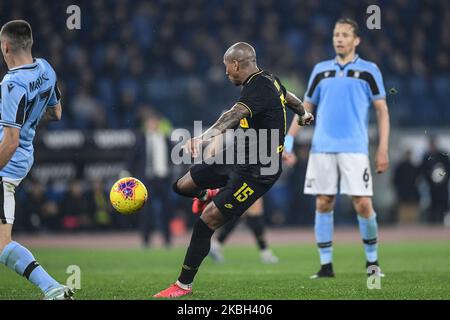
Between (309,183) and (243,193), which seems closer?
(243,193)

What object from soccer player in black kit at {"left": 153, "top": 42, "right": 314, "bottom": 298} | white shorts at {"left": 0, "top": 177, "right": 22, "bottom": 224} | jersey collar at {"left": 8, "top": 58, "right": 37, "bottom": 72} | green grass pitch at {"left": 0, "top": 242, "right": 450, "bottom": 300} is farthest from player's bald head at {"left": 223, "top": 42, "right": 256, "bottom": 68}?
white shorts at {"left": 0, "top": 177, "right": 22, "bottom": 224}

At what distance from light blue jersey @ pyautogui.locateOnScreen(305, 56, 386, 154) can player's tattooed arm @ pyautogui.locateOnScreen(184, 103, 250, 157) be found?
2415 mm

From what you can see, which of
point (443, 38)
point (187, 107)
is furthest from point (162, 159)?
point (443, 38)

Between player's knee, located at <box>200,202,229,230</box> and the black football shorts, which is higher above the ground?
the black football shorts

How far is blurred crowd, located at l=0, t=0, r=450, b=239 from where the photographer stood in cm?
2067

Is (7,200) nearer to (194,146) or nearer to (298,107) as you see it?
(194,146)

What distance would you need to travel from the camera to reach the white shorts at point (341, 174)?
10.1 m

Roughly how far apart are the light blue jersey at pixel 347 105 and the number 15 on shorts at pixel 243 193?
85.1 inches

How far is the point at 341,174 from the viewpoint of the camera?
10266mm

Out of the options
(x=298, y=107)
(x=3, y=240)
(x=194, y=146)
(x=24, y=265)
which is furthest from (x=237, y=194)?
(x=3, y=240)

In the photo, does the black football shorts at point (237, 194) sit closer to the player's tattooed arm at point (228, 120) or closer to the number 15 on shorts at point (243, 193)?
the number 15 on shorts at point (243, 193)

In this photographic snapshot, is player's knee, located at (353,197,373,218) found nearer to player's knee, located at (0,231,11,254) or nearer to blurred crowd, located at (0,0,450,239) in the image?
player's knee, located at (0,231,11,254)

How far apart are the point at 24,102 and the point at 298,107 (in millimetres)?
3014

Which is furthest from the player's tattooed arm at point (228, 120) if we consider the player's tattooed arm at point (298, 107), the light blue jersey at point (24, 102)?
the light blue jersey at point (24, 102)
